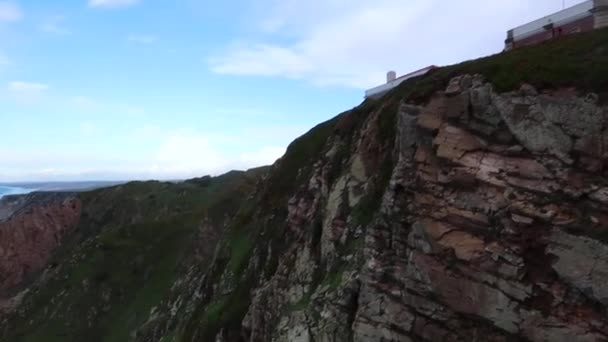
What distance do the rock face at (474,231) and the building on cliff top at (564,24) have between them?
9.10m

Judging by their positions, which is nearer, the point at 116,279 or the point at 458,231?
the point at 458,231

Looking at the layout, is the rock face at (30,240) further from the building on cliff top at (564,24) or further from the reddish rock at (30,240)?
the building on cliff top at (564,24)

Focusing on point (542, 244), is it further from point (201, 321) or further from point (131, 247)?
point (131, 247)

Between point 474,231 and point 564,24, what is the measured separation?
1765 centimetres

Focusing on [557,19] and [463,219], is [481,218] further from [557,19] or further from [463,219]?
[557,19]

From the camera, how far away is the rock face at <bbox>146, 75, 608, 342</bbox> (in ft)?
60.2

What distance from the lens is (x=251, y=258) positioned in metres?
42.6

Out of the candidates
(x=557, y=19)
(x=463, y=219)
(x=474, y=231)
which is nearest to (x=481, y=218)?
(x=474, y=231)

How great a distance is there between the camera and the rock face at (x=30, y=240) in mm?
110750

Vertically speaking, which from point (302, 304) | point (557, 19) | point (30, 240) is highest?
point (557, 19)

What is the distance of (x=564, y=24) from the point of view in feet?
106

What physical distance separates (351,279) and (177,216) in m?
71.0

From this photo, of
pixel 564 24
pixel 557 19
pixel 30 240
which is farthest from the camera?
pixel 30 240

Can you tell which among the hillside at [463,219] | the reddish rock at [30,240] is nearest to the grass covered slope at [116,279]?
the reddish rock at [30,240]
